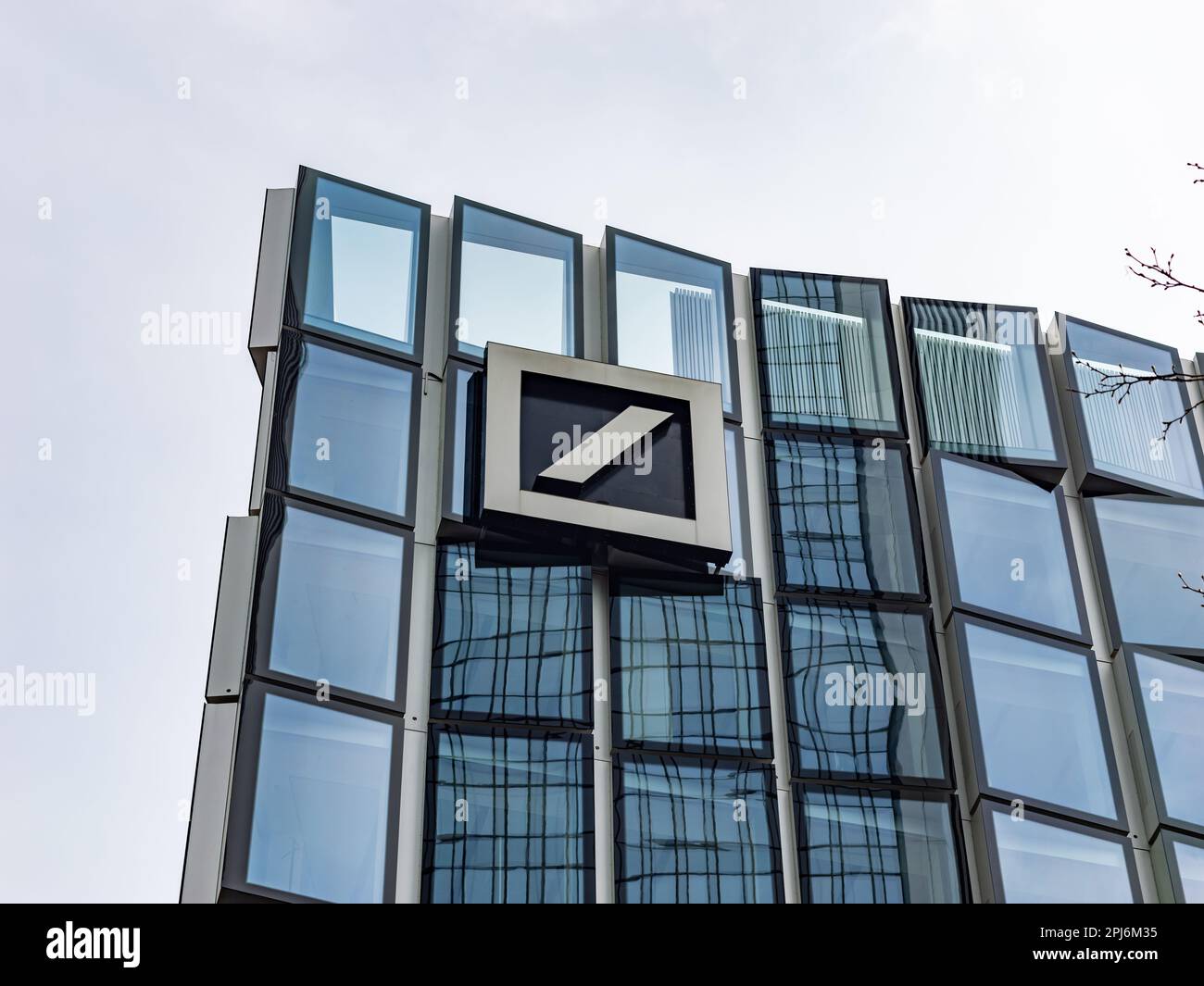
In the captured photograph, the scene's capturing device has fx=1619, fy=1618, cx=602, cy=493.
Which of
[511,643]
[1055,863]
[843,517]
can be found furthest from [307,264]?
[1055,863]

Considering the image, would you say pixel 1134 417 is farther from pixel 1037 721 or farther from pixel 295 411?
pixel 295 411

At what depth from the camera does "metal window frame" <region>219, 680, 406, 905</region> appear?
11.3 metres

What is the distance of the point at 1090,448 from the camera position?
15.8m

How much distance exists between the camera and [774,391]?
15.4 m

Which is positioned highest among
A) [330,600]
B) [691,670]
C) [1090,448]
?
[1090,448]

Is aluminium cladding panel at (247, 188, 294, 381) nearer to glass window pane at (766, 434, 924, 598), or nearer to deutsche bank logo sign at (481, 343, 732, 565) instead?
deutsche bank logo sign at (481, 343, 732, 565)

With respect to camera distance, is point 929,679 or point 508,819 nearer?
point 508,819

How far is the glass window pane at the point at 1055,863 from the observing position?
1298 centimetres

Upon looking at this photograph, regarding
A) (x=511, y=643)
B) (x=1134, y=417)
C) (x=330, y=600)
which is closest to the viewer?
(x=330, y=600)

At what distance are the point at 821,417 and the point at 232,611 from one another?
19.3 ft

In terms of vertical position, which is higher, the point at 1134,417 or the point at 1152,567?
the point at 1134,417

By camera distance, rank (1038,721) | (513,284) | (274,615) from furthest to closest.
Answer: (513,284), (1038,721), (274,615)
